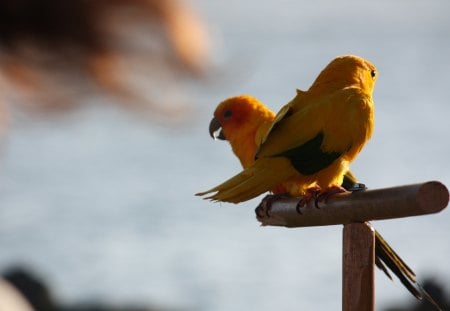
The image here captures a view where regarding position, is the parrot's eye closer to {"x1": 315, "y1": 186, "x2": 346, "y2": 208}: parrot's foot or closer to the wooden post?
{"x1": 315, "y1": 186, "x2": 346, "y2": 208}: parrot's foot

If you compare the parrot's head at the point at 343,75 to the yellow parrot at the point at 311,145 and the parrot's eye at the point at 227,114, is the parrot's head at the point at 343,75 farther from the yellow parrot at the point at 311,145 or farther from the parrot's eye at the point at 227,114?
the parrot's eye at the point at 227,114

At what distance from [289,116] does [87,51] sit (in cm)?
118

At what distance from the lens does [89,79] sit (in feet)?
1.04

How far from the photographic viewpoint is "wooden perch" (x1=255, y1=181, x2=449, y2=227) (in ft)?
3.67

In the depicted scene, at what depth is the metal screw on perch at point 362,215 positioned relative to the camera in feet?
3.67

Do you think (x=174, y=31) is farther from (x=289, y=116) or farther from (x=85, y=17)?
(x=289, y=116)

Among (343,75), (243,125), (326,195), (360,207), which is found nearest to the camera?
(360,207)

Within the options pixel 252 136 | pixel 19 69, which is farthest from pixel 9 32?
pixel 252 136

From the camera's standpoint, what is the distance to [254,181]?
141 centimetres

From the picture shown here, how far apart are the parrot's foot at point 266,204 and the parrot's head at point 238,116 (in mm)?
206

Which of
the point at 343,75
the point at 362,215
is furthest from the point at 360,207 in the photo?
the point at 343,75

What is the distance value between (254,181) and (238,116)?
0.41 metres

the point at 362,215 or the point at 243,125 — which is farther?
the point at 243,125

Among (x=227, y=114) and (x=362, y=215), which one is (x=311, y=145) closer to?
(x=362, y=215)
